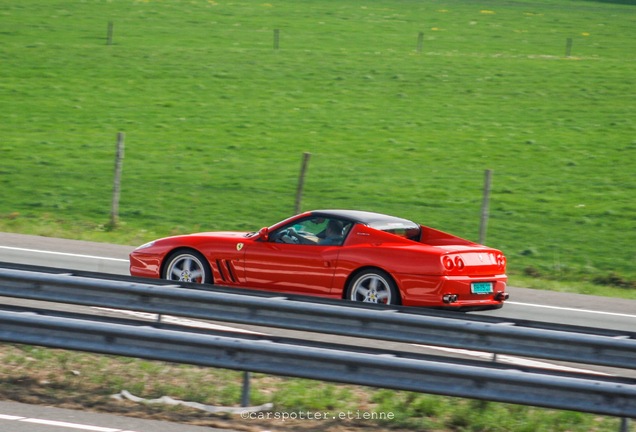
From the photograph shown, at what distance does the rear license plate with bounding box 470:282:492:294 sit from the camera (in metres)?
11.4

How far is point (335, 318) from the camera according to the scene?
808 centimetres

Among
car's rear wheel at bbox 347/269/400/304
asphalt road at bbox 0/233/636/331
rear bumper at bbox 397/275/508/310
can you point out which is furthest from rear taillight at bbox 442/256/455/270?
asphalt road at bbox 0/233/636/331

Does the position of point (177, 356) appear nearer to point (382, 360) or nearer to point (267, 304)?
point (267, 304)

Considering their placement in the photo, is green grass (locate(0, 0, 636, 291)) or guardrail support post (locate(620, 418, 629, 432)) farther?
green grass (locate(0, 0, 636, 291))

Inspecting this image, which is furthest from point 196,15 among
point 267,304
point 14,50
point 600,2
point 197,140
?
point 267,304

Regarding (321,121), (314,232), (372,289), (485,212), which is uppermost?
(321,121)

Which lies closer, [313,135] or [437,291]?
[437,291]

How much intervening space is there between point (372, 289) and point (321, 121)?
19.0 m

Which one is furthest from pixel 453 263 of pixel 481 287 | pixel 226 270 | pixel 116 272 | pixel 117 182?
pixel 117 182

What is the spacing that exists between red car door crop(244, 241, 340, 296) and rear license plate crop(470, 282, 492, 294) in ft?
4.99

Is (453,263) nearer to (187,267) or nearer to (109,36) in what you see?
(187,267)

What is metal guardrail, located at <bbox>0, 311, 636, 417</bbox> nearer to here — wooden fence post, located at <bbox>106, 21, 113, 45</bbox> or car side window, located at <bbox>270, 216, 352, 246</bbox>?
car side window, located at <bbox>270, 216, 352, 246</bbox>

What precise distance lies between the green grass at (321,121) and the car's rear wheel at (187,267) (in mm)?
5569

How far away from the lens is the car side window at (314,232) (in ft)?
39.0
